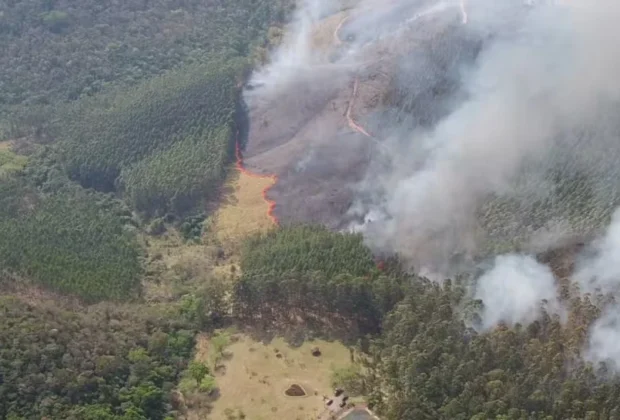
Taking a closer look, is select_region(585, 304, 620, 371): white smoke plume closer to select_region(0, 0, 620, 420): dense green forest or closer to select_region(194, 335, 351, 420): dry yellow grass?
select_region(0, 0, 620, 420): dense green forest

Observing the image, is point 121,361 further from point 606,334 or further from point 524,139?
point 524,139

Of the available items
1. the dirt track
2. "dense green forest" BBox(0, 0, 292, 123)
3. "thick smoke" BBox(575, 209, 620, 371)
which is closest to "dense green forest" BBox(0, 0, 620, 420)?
"dense green forest" BBox(0, 0, 292, 123)

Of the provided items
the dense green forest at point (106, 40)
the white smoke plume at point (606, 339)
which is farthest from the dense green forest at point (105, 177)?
the white smoke plume at point (606, 339)

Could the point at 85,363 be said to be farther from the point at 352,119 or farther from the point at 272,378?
the point at 352,119

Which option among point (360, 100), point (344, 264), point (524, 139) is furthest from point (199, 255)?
point (524, 139)

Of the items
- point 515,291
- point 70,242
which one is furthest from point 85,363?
point 515,291

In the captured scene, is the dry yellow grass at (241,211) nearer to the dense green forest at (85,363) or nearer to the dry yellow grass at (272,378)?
the dry yellow grass at (272,378)
